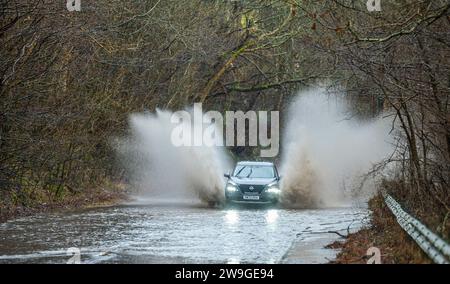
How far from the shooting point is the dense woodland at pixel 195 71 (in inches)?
741

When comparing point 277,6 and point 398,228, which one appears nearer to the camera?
point 398,228

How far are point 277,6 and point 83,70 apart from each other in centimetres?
1040

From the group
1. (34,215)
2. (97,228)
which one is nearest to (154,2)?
(34,215)

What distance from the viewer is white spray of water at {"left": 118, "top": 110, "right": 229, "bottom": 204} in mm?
36250

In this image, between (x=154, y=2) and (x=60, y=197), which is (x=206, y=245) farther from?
(x=154, y=2)

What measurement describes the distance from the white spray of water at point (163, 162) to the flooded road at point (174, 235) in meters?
7.05

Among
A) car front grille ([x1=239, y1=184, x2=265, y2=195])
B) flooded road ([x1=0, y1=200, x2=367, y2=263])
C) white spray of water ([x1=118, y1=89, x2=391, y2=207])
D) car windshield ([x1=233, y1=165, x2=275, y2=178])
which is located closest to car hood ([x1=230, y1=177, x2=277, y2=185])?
car front grille ([x1=239, y1=184, x2=265, y2=195])

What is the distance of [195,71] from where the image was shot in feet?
140

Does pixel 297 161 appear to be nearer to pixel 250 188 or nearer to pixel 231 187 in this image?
pixel 250 188

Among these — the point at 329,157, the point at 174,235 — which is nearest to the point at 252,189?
the point at 329,157

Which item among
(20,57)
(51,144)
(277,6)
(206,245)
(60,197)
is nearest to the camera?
(206,245)

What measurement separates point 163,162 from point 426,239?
93.0ft

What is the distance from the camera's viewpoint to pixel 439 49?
61.8 feet

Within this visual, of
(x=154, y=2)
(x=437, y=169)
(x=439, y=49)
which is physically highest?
(x=154, y=2)
